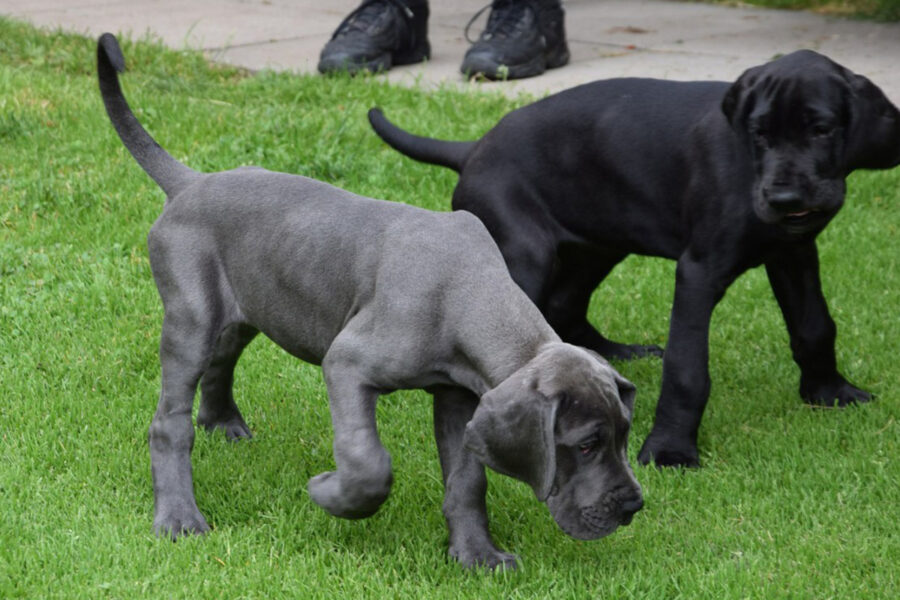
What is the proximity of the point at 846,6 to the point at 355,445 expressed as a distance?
889cm

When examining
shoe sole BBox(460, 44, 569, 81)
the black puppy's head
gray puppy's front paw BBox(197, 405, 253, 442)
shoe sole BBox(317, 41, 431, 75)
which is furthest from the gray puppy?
shoe sole BBox(460, 44, 569, 81)

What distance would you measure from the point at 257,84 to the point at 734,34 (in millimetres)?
3937

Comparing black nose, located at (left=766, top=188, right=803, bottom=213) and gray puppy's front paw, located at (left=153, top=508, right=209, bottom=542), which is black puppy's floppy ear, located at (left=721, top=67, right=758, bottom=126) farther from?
gray puppy's front paw, located at (left=153, top=508, right=209, bottom=542)

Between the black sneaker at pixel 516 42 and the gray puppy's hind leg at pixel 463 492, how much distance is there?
194 inches

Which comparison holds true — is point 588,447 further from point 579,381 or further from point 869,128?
point 869,128

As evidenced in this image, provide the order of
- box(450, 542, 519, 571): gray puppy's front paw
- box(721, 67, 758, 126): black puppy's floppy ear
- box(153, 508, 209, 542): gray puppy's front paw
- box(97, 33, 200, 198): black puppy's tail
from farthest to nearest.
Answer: box(97, 33, 200, 198): black puppy's tail, box(721, 67, 758, 126): black puppy's floppy ear, box(153, 508, 209, 542): gray puppy's front paw, box(450, 542, 519, 571): gray puppy's front paw

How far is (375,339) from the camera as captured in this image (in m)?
3.31

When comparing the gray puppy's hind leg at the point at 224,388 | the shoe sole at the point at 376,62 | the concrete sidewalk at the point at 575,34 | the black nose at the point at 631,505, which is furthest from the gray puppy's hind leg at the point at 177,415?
the shoe sole at the point at 376,62

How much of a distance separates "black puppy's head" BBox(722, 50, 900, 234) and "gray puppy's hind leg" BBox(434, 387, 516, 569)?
1.15 m

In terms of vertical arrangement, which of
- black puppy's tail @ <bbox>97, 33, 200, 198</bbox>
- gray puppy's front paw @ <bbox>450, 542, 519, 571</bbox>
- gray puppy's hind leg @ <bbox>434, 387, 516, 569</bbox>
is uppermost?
black puppy's tail @ <bbox>97, 33, 200, 198</bbox>

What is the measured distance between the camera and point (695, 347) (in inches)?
164

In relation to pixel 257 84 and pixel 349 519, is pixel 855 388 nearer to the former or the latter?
pixel 349 519

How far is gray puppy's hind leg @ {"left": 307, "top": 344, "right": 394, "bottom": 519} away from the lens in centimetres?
332

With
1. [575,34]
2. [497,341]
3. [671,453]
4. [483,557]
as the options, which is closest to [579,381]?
[497,341]
